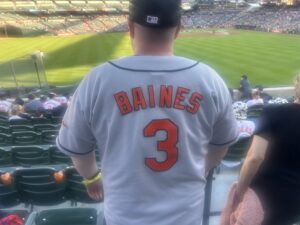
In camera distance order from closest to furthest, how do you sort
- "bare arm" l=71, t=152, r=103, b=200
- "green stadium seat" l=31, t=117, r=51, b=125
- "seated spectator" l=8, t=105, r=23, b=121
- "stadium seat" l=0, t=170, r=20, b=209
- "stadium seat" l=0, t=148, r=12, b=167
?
"bare arm" l=71, t=152, r=103, b=200 < "stadium seat" l=0, t=170, r=20, b=209 < "stadium seat" l=0, t=148, r=12, b=167 < "green stadium seat" l=31, t=117, r=51, b=125 < "seated spectator" l=8, t=105, r=23, b=121

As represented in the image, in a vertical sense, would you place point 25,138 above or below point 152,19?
below

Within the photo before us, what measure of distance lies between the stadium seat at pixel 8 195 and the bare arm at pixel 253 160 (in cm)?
274

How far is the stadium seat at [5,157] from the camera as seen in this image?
Answer: 598cm

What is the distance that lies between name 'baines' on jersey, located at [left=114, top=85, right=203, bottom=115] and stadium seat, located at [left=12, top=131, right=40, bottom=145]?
5.78m

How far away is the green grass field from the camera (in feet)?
62.2

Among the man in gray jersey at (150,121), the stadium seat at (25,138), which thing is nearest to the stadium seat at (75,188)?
the stadium seat at (25,138)

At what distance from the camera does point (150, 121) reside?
6.11 feet

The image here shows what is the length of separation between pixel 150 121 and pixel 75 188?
10.3 feet

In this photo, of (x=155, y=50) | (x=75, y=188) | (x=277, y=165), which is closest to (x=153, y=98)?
(x=155, y=50)

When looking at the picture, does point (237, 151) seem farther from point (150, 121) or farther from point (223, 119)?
point (150, 121)

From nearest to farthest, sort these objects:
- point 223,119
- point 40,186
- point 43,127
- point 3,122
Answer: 1. point 223,119
2. point 40,186
3. point 43,127
4. point 3,122

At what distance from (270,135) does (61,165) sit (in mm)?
3892

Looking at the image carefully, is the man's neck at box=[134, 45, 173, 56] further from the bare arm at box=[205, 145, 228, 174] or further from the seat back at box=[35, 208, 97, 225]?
the seat back at box=[35, 208, 97, 225]

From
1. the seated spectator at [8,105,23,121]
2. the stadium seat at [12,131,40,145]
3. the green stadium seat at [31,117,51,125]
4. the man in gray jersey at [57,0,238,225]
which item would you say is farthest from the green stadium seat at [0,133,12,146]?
the man in gray jersey at [57,0,238,225]
